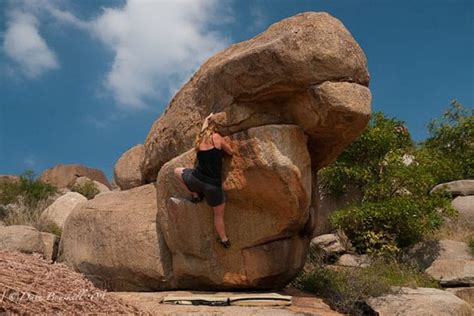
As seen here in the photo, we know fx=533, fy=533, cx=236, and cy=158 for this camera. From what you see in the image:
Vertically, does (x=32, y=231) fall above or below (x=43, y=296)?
above

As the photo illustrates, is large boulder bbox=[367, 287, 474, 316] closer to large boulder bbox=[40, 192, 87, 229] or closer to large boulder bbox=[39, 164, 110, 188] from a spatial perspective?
large boulder bbox=[40, 192, 87, 229]

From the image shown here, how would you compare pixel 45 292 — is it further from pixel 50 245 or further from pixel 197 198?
pixel 50 245

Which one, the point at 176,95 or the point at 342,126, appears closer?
the point at 342,126

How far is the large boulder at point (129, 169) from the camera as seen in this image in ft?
33.9

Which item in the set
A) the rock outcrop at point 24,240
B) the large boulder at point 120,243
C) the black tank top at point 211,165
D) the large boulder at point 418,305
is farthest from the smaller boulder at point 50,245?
the large boulder at point 418,305

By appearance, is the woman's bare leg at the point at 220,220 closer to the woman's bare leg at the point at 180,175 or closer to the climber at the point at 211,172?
the climber at the point at 211,172

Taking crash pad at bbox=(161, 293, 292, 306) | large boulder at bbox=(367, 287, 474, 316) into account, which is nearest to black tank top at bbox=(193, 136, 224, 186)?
crash pad at bbox=(161, 293, 292, 306)

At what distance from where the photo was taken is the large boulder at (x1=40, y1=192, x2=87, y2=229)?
17675 millimetres

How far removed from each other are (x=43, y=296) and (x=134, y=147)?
22.7ft

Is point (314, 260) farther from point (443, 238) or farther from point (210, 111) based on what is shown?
point (210, 111)

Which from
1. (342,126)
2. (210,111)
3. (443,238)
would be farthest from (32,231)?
(443,238)

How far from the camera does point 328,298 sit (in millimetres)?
8258

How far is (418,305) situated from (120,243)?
4.60m

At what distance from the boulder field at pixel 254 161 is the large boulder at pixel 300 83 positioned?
0.01 m
